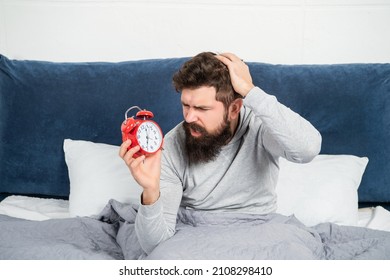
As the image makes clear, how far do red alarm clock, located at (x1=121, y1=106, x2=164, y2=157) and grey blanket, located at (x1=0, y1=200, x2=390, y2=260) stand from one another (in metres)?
0.30

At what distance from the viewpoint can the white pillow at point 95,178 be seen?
6.29 feet

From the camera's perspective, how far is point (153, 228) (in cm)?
149

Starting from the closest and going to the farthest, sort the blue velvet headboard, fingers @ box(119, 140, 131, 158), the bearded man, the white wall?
fingers @ box(119, 140, 131, 158)
the bearded man
the blue velvet headboard
the white wall

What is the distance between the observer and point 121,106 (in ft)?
6.84

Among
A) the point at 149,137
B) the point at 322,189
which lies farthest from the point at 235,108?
the point at 322,189

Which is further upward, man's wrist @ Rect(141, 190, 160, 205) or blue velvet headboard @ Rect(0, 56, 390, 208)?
blue velvet headboard @ Rect(0, 56, 390, 208)

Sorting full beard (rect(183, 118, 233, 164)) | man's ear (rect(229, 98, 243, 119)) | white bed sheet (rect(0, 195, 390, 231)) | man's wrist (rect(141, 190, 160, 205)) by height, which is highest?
man's ear (rect(229, 98, 243, 119))

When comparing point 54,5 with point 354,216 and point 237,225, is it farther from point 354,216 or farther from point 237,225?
point 354,216

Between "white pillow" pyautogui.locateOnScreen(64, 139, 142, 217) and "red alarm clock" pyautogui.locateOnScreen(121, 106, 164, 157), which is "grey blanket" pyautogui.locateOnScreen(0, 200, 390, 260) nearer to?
"white pillow" pyautogui.locateOnScreen(64, 139, 142, 217)

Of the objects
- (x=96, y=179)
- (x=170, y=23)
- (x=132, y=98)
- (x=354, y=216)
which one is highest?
(x=170, y=23)

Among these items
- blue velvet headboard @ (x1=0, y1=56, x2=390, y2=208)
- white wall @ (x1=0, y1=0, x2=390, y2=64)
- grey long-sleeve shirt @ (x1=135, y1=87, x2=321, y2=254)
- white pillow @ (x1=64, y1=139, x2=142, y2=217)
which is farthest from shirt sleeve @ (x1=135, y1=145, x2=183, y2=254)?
white wall @ (x1=0, y1=0, x2=390, y2=64)

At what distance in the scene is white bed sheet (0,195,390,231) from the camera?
6.33ft
